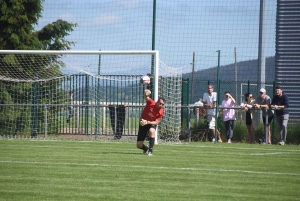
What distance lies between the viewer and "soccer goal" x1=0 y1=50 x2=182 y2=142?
2541cm

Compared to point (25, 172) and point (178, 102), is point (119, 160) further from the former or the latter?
point (178, 102)

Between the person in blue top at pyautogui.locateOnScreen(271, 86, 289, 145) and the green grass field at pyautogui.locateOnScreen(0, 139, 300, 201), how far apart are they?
5155 mm

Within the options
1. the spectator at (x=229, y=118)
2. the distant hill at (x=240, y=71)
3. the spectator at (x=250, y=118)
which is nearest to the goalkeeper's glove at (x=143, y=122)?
the spectator at (x=250, y=118)

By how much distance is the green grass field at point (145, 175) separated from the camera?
1033 centimetres

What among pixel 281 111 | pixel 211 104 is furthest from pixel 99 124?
pixel 281 111

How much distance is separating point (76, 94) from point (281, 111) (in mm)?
8218

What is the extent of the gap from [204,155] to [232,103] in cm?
796

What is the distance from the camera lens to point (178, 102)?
25219 mm

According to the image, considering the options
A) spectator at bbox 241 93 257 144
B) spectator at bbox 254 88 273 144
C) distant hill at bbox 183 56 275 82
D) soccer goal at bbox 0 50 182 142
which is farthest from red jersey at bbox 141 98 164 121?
distant hill at bbox 183 56 275 82

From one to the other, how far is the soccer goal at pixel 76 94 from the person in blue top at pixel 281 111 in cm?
344

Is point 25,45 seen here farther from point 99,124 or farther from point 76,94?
point 99,124

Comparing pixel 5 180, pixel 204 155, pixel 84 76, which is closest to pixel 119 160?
pixel 204 155

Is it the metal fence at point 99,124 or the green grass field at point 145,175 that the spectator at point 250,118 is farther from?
the green grass field at point 145,175

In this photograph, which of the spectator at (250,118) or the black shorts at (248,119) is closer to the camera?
the spectator at (250,118)
